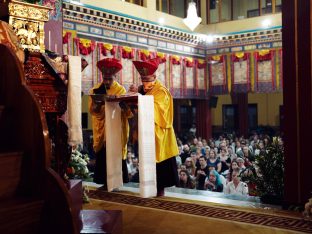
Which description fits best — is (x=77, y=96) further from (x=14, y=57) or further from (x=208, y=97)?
(x=208, y=97)

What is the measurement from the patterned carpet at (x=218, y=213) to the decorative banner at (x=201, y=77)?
29.4 feet

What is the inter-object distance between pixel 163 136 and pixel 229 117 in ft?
45.2

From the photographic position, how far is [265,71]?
1330cm

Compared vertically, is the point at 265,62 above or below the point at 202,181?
above

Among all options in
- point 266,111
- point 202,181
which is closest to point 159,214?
point 202,181

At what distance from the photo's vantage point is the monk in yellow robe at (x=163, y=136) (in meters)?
5.59

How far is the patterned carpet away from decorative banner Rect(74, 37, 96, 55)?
15.8ft

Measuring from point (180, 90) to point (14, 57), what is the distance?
11105mm

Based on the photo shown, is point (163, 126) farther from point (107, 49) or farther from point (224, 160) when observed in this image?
point (107, 49)

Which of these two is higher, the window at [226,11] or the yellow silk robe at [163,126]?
the window at [226,11]

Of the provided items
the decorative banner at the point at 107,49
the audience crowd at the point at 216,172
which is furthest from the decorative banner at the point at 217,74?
the decorative banner at the point at 107,49

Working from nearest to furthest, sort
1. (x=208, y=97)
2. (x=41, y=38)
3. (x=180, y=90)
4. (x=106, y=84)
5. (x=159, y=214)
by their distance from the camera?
1. (x=41, y=38)
2. (x=159, y=214)
3. (x=106, y=84)
4. (x=180, y=90)
5. (x=208, y=97)

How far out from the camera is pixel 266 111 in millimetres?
18562

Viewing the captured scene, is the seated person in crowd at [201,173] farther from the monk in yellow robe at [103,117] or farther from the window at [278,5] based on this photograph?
the window at [278,5]
